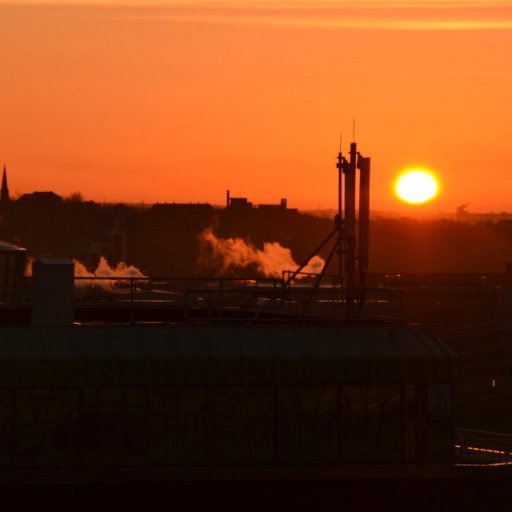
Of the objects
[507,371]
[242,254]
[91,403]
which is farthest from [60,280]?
[242,254]

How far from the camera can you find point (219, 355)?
3475 centimetres

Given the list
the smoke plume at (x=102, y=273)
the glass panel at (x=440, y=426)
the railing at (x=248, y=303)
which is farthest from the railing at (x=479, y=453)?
the smoke plume at (x=102, y=273)

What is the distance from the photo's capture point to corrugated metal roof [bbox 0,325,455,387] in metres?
34.0

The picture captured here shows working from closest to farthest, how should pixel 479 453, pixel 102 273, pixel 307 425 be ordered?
pixel 307 425 → pixel 479 453 → pixel 102 273

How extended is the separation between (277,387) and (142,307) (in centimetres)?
857

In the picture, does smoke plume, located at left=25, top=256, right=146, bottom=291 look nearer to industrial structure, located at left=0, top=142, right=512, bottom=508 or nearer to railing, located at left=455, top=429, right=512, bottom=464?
railing, located at left=455, top=429, right=512, bottom=464

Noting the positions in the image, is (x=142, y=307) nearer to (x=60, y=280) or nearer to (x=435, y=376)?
(x=60, y=280)

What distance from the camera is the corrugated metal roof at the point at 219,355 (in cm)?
3403

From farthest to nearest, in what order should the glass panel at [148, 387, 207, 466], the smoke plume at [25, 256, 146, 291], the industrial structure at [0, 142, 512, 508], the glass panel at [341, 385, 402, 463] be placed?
the smoke plume at [25, 256, 146, 291]
the glass panel at [341, 385, 402, 463]
the glass panel at [148, 387, 207, 466]
the industrial structure at [0, 142, 512, 508]

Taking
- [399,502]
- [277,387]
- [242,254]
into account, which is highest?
[242,254]

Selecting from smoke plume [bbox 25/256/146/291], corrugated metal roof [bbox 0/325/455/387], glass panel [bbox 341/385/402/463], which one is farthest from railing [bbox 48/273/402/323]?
smoke plume [bbox 25/256/146/291]

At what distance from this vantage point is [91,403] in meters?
34.1

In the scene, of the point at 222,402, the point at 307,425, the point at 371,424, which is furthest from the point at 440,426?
the point at 222,402

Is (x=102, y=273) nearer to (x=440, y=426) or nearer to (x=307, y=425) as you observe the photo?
(x=440, y=426)
